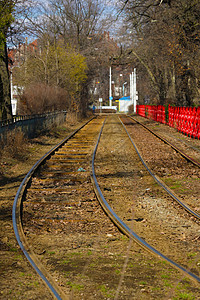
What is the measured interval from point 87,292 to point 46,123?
2103 cm

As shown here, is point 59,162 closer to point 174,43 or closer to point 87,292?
point 87,292

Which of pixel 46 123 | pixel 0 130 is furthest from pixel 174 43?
pixel 0 130

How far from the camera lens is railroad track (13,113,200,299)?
19.7 feet

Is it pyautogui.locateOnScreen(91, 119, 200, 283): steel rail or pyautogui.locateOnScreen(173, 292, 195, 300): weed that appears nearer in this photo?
pyautogui.locateOnScreen(173, 292, 195, 300): weed

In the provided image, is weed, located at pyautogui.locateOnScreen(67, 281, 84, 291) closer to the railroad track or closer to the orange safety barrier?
the railroad track

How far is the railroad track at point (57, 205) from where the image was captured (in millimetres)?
6012

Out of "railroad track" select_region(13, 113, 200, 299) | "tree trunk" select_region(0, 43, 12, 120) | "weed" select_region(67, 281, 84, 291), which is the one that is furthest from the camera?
"tree trunk" select_region(0, 43, 12, 120)

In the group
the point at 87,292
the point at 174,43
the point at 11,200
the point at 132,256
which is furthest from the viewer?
the point at 174,43

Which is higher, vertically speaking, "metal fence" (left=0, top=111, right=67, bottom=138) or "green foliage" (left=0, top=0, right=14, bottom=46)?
"green foliage" (left=0, top=0, right=14, bottom=46)

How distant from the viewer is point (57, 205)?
8.65m

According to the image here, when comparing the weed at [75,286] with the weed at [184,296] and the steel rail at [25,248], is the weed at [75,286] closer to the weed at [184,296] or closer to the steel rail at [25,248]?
the steel rail at [25,248]

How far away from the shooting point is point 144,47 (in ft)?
149

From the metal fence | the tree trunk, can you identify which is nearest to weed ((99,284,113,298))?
the metal fence

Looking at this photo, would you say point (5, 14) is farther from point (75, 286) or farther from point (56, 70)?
point (56, 70)
